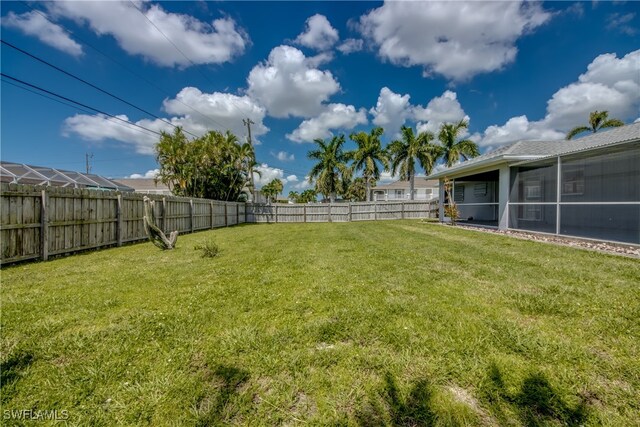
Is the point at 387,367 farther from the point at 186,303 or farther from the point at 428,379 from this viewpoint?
the point at 186,303

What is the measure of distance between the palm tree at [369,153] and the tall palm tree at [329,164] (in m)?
1.11

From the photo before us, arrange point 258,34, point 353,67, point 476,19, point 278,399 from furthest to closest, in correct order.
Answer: point 353,67 < point 258,34 < point 476,19 < point 278,399

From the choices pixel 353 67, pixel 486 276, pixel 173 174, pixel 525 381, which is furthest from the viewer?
pixel 173 174

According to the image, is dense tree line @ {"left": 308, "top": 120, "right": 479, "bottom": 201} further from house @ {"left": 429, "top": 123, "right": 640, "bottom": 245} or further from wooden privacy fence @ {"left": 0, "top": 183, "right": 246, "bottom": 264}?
wooden privacy fence @ {"left": 0, "top": 183, "right": 246, "bottom": 264}

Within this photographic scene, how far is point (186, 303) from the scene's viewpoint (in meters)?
3.35

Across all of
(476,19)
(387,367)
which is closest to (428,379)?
(387,367)

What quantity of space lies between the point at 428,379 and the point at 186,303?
2.86 metres

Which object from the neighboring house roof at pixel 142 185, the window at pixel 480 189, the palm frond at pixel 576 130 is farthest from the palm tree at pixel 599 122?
the neighboring house roof at pixel 142 185

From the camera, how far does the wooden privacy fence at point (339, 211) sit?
69.6 feet

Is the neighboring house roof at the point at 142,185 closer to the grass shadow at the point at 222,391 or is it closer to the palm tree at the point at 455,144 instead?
the palm tree at the point at 455,144

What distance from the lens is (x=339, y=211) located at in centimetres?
2141

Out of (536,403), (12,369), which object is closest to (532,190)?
(536,403)

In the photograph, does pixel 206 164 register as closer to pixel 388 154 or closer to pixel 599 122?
pixel 388 154

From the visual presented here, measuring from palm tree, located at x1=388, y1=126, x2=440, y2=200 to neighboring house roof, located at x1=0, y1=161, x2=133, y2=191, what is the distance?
2413 centimetres
